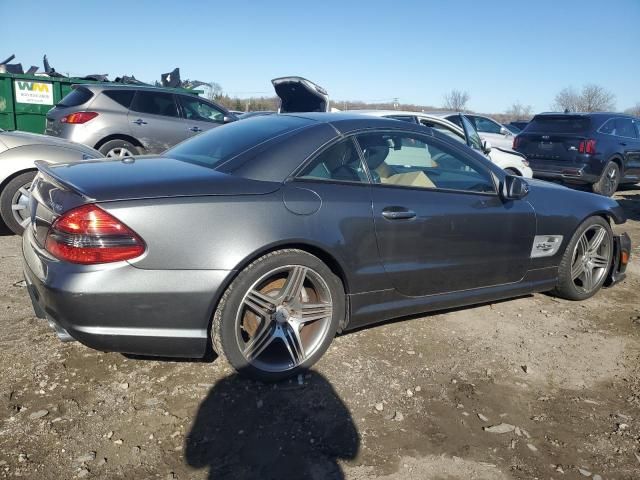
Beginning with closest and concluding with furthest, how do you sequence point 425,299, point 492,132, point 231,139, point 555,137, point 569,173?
point 231,139, point 425,299, point 569,173, point 555,137, point 492,132

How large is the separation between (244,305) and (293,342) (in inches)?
15.0

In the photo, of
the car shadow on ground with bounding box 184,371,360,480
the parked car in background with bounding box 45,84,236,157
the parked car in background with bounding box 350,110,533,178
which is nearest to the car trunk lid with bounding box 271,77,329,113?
the parked car in background with bounding box 350,110,533,178

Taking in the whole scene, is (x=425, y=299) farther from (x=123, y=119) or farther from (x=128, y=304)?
(x=123, y=119)

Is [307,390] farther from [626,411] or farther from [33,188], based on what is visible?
[33,188]

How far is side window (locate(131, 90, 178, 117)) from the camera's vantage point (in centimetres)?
814

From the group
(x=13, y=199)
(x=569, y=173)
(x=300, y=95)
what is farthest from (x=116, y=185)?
(x=569, y=173)

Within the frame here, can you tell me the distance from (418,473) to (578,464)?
76 cm

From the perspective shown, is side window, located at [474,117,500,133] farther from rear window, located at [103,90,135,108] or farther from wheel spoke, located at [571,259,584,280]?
wheel spoke, located at [571,259,584,280]

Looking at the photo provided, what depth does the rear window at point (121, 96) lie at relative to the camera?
7883 mm

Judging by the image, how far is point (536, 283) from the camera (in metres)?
3.95

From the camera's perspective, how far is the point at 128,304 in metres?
2.38

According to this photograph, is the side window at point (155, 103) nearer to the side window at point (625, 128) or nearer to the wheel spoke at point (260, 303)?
the wheel spoke at point (260, 303)

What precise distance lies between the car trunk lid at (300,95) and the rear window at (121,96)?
2.30 m

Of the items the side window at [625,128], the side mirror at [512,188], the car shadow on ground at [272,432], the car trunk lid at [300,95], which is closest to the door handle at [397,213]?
the side mirror at [512,188]
